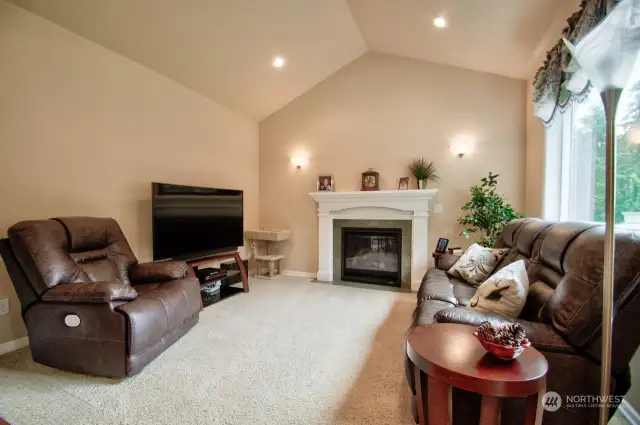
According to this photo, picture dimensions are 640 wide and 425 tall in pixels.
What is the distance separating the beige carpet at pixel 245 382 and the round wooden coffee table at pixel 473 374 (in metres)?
0.59

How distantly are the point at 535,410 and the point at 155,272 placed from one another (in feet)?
8.93

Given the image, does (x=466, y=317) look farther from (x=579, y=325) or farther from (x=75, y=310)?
(x=75, y=310)

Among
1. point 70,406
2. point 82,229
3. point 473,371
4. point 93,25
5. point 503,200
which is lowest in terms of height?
point 70,406

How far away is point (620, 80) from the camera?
105cm

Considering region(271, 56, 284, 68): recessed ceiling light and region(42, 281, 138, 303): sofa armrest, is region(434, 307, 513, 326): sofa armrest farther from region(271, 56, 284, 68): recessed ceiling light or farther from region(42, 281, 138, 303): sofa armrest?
region(271, 56, 284, 68): recessed ceiling light

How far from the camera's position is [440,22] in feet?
10.2

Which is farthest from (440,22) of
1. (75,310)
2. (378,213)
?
(75,310)

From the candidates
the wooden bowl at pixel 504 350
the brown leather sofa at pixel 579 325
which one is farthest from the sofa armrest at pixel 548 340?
the wooden bowl at pixel 504 350

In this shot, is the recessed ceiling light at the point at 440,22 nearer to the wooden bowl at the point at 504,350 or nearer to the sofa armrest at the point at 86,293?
the wooden bowl at the point at 504,350

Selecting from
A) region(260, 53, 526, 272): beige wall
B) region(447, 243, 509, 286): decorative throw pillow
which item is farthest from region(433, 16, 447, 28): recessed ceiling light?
region(447, 243, 509, 286): decorative throw pillow

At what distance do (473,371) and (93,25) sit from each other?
12.2 feet

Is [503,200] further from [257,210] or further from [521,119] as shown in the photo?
[257,210]

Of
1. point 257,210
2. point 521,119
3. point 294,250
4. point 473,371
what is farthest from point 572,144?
point 257,210

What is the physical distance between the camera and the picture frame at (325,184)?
4.65m
